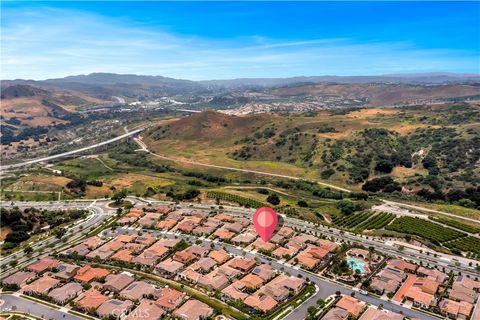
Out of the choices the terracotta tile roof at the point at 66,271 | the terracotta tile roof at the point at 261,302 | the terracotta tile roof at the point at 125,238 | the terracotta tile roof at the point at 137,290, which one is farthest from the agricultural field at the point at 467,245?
the terracotta tile roof at the point at 66,271

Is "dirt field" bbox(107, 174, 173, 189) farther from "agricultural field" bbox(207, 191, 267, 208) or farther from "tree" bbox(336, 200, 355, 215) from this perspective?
"tree" bbox(336, 200, 355, 215)

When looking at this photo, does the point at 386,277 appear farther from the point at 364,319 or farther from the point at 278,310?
the point at 278,310

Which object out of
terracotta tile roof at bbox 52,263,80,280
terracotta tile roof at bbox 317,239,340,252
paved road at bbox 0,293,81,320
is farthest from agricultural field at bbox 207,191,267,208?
paved road at bbox 0,293,81,320

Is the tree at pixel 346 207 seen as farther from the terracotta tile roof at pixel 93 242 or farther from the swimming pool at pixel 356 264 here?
the terracotta tile roof at pixel 93 242

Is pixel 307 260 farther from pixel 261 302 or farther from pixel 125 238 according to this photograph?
pixel 125 238

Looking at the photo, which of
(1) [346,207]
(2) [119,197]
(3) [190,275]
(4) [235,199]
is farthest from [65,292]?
(1) [346,207]
